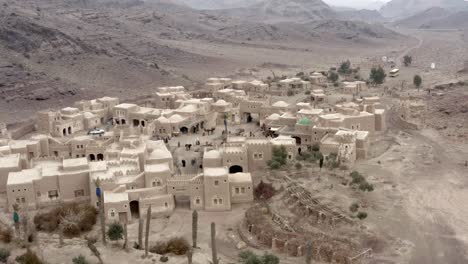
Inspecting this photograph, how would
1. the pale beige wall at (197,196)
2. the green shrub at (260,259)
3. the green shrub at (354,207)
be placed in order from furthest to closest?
the pale beige wall at (197,196)
the green shrub at (354,207)
the green shrub at (260,259)

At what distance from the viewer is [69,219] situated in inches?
1050

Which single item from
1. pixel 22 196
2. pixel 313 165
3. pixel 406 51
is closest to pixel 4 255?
pixel 22 196

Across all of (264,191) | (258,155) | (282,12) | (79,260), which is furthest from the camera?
(282,12)

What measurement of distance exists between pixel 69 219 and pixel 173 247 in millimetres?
5880

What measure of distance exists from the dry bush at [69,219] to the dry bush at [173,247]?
4.24 m

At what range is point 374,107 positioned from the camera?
4503 cm

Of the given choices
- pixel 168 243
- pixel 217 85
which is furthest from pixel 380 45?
pixel 168 243

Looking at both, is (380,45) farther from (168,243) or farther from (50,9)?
(168,243)

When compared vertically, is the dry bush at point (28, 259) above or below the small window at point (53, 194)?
below

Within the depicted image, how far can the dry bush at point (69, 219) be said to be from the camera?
26500 mm

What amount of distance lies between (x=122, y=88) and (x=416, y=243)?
162ft

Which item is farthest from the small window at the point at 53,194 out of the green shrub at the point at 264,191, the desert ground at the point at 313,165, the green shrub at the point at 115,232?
the green shrub at the point at 264,191

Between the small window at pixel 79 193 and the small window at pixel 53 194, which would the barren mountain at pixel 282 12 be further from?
the small window at pixel 53 194

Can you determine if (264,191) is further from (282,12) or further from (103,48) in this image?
(282,12)
